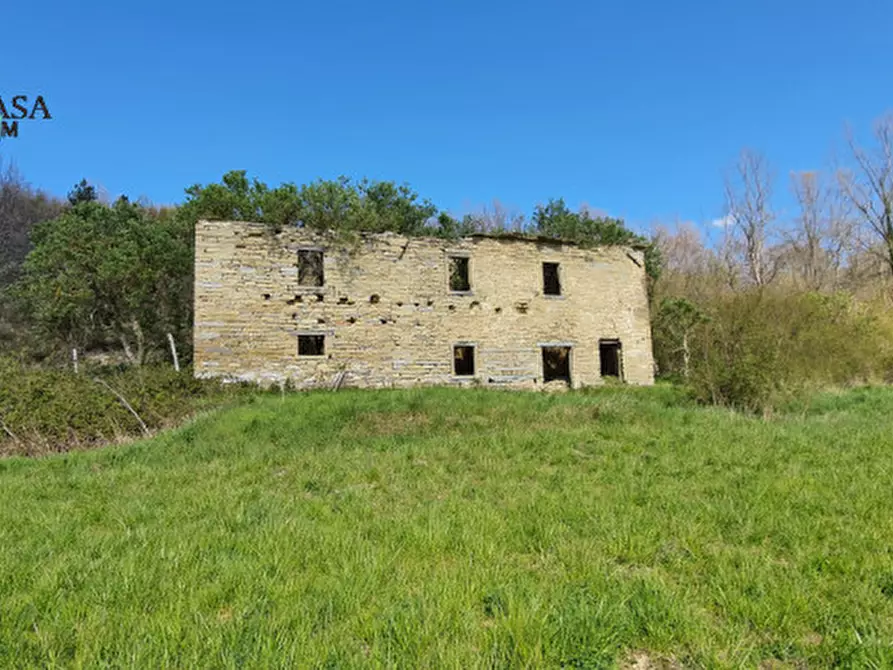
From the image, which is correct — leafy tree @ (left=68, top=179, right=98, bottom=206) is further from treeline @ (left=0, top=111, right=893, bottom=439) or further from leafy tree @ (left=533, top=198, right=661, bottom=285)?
leafy tree @ (left=533, top=198, right=661, bottom=285)

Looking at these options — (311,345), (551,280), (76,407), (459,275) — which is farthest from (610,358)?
(76,407)

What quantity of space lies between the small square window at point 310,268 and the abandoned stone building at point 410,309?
6 cm

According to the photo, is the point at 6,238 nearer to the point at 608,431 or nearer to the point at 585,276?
the point at 585,276

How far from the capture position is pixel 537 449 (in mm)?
7293

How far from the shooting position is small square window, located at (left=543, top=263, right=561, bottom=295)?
61.9ft

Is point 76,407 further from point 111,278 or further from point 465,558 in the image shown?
point 465,558

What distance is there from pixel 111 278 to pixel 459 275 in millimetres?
13878

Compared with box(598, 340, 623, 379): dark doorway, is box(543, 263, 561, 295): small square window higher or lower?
higher

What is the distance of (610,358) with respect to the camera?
1981 cm

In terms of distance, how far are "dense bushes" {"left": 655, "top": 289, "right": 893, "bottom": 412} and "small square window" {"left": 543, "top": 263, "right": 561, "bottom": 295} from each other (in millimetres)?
5097

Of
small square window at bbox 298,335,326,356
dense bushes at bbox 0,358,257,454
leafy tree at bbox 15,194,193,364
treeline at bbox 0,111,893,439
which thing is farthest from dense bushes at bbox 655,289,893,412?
leafy tree at bbox 15,194,193,364

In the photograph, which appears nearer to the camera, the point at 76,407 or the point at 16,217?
the point at 76,407

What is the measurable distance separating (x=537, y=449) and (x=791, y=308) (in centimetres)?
1507

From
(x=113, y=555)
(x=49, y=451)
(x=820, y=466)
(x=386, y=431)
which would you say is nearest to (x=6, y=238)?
(x=49, y=451)
